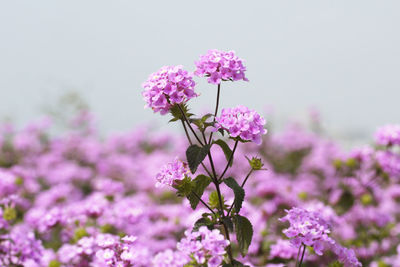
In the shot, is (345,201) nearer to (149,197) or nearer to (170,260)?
(149,197)

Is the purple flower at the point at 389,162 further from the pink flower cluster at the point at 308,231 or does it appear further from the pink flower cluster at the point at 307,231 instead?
the pink flower cluster at the point at 307,231

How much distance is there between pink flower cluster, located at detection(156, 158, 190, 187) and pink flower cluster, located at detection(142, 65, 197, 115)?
0.29 metres

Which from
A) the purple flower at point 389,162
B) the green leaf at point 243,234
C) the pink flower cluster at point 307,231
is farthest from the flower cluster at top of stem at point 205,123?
the purple flower at point 389,162

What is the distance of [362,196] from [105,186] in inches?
126

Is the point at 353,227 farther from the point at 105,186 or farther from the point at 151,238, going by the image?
the point at 105,186

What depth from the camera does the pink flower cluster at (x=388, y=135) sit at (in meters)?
4.32

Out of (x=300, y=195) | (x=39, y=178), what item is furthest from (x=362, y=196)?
(x=39, y=178)

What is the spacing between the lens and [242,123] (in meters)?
2.17

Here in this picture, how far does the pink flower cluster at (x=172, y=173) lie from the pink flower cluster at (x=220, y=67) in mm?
445

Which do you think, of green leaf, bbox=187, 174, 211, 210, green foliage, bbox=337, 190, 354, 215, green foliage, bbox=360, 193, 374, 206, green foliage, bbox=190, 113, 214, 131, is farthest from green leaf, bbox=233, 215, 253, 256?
green foliage, bbox=360, 193, 374, 206

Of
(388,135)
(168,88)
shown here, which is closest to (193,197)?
(168,88)

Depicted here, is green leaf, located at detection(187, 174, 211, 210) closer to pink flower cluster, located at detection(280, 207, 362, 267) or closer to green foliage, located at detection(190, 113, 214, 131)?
green foliage, located at detection(190, 113, 214, 131)

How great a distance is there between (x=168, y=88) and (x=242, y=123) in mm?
392

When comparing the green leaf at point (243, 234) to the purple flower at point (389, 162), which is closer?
the green leaf at point (243, 234)
